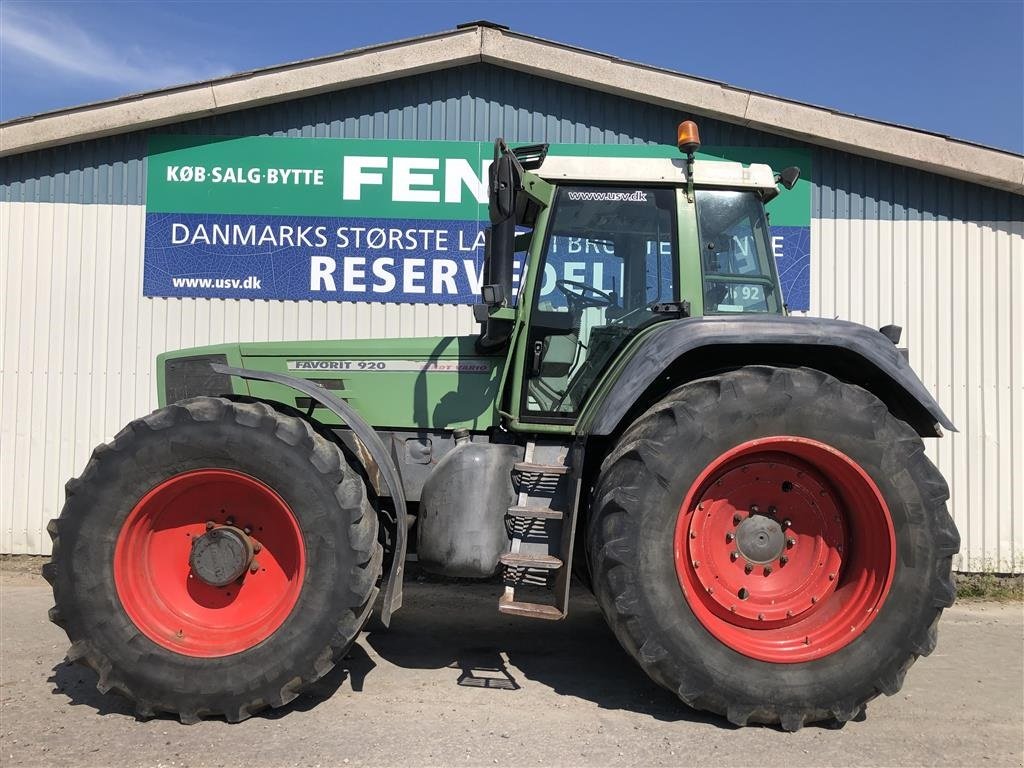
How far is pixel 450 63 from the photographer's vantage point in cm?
624

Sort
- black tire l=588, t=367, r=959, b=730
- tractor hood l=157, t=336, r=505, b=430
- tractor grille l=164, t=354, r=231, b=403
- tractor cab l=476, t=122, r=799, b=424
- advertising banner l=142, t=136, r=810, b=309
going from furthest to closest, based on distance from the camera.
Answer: advertising banner l=142, t=136, r=810, b=309
tractor grille l=164, t=354, r=231, b=403
tractor hood l=157, t=336, r=505, b=430
tractor cab l=476, t=122, r=799, b=424
black tire l=588, t=367, r=959, b=730

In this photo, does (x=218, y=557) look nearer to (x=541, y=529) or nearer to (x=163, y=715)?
(x=163, y=715)

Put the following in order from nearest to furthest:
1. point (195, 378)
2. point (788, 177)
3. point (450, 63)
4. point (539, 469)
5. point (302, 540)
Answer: point (302, 540)
point (539, 469)
point (788, 177)
point (195, 378)
point (450, 63)

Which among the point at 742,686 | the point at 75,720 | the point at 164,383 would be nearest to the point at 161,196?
the point at 164,383

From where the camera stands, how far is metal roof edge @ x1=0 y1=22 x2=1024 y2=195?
19.9 feet

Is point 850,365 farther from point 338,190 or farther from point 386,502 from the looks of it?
point 338,190

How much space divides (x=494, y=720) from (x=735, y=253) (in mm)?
2546

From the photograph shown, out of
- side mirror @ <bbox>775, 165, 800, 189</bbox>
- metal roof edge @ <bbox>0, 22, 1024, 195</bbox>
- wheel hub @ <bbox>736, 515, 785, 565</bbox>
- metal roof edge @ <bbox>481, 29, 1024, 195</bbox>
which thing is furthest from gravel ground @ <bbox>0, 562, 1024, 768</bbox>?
metal roof edge @ <bbox>0, 22, 1024, 195</bbox>

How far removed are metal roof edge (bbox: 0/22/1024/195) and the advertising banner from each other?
352 millimetres

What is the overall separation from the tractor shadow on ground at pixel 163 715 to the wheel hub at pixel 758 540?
1967 millimetres

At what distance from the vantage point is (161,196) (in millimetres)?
6344

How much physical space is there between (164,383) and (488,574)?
225 centimetres

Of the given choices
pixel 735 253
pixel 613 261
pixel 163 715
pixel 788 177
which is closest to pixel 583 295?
pixel 613 261

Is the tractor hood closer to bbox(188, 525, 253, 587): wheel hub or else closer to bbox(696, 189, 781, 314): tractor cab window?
bbox(188, 525, 253, 587): wheel hub
